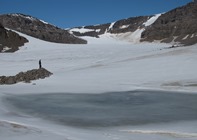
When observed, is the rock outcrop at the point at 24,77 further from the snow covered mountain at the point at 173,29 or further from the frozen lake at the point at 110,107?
the snow covered mountain at the point at 173,29

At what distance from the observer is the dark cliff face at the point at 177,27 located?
392 feet

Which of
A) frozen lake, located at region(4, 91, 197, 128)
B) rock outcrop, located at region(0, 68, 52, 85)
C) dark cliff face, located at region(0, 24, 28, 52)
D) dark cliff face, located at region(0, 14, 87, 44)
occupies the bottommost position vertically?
frozen lake, located at region(4, 91, 197, 128)

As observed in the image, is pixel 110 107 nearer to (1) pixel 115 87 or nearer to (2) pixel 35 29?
(1) pixel 115 87

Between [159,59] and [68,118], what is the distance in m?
→ 20.0

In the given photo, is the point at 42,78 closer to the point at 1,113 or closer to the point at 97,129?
the point at 1,113

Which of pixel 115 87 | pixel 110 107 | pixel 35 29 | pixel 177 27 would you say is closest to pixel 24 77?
pixel 115 87

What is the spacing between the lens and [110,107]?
13.5 meters

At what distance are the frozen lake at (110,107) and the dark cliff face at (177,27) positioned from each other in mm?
99661

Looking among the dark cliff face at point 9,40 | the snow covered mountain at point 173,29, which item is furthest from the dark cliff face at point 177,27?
the dark cliff face at point 9,40

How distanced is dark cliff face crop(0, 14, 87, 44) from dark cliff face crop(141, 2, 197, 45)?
2359cm

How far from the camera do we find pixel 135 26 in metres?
183

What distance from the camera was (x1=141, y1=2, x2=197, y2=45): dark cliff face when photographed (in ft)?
392

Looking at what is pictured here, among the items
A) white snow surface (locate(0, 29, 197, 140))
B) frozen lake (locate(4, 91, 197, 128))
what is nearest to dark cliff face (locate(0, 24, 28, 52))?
white snow surface (locate(0, 29, 197, 140))

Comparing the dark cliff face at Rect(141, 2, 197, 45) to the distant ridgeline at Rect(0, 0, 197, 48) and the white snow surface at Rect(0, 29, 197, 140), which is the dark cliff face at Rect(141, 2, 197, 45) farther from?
the white snow surface at Rect(0, 29, 197, 140)
